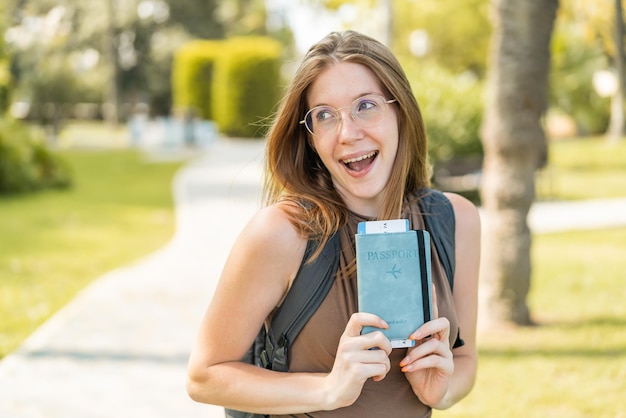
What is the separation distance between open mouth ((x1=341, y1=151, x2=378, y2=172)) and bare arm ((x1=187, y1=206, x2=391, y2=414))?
0.25 metres

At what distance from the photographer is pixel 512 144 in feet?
21.6

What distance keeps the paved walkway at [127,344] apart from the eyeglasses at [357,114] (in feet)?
1.28

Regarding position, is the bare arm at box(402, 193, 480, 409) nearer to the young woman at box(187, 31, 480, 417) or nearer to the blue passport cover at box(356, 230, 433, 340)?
the young woman at box(187, 31, 480, 417)

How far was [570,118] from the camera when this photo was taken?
119 feet

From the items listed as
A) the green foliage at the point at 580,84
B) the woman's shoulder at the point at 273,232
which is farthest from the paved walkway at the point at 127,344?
the green foliage at the point at 580,84

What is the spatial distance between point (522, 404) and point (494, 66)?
2.67 m

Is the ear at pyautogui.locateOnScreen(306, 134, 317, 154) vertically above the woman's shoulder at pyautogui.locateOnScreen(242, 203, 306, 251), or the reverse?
the ear at pyautogui.locateOnScreen(306, 134, 317, 154)

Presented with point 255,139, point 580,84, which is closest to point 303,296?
point 255,139

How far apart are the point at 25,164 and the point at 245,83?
14.8m

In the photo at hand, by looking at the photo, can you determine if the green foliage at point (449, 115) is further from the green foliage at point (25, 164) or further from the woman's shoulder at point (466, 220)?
the woman's shoulder at point (466, 220)

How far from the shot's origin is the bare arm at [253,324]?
214 cm

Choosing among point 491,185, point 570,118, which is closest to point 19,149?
point 491,185

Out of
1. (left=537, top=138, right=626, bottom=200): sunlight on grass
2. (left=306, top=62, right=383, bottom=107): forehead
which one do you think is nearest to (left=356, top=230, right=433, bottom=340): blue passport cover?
(left=306, top=62, right=383, bottom=107): forehead

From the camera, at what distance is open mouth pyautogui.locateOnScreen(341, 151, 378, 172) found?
2303 millimetres
